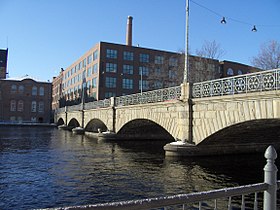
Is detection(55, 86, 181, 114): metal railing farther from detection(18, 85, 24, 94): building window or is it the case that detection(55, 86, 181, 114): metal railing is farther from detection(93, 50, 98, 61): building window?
detection(18, 85, 24, 94): building window

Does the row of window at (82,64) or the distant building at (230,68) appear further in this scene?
the distant building at (230,68)

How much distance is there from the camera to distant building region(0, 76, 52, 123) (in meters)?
78.2

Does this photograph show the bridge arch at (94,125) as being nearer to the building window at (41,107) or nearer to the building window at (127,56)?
the building window at (127,56)

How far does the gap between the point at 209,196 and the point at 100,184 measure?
795 cm

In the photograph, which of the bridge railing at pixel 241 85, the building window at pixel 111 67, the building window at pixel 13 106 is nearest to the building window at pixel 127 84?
the building window at pixel 111 67

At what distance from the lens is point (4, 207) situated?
26.7ft

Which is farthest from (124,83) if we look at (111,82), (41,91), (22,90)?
(22,90)

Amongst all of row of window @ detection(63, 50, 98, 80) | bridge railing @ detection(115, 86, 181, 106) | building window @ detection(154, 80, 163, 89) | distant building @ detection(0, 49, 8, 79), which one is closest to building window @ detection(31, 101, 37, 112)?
row of window @ detection(63, 50, 98, 80)

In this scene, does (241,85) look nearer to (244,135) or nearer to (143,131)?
(244,135)

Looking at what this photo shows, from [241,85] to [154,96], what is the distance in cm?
941

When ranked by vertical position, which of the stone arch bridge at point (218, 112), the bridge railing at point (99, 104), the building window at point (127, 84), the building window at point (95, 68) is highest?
the building window at point (95, 68)

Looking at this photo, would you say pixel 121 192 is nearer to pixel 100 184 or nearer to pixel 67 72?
pixel 100 184

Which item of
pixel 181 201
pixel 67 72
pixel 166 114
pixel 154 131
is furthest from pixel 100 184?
pixel 67 72

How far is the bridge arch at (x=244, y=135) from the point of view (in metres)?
14.9
